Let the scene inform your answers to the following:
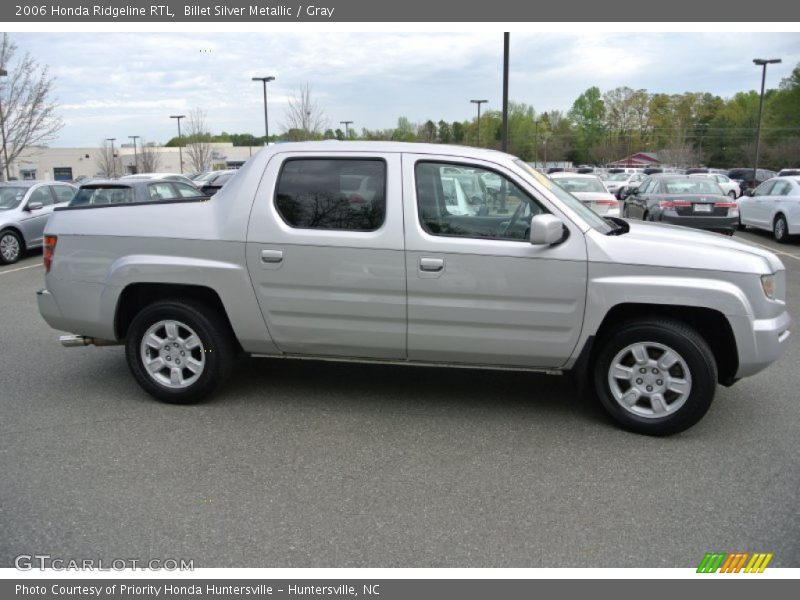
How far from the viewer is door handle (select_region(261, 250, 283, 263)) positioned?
466 cm

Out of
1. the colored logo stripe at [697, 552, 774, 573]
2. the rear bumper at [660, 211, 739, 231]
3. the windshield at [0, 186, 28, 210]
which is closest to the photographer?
the colored logo stripe at [697, 552, 774, 573]

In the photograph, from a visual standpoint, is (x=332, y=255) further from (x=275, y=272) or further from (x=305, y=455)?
(x=305, y=455)

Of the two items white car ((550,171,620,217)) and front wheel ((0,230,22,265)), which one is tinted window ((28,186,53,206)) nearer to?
front wheel ((0,230,22,265))

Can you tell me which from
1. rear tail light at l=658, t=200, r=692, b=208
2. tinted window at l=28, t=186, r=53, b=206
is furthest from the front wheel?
rear tail light at l=658, t=200, r=692, b=208

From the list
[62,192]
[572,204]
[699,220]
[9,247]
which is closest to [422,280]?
[572,204]

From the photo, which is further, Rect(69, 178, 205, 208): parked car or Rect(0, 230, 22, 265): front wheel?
Rect(0, 230, 22, 265): front wheel

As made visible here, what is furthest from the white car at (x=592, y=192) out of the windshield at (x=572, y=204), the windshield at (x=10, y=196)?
the windshield at (x=10, y=196)

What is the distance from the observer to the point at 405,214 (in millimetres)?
4551

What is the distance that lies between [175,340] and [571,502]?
10.0 feet

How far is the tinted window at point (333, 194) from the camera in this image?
4659mm

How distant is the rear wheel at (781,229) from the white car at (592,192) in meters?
3.75

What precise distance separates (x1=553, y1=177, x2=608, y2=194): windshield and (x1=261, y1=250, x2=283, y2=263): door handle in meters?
11.6

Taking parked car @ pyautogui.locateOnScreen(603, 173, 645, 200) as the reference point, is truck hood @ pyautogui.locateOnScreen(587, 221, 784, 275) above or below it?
above

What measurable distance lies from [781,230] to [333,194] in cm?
1411
